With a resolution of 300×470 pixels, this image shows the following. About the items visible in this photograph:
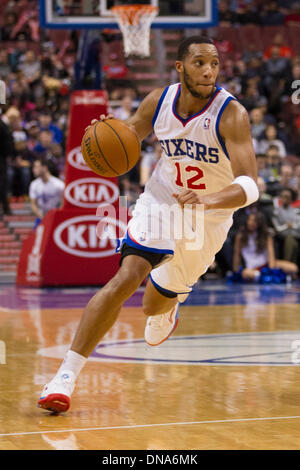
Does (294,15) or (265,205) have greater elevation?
(294,15)

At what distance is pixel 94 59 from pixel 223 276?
158 inches

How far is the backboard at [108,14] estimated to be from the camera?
11602mm

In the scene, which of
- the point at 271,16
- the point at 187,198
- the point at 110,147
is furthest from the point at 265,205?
the point at 271,16

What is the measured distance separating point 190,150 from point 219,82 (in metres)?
14.0

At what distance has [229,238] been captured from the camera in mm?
13875

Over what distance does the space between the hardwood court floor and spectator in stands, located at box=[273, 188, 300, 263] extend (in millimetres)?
4423

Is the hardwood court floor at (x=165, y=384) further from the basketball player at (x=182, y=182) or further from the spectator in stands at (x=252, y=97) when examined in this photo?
the spectator in stands at (x=252, y=97)

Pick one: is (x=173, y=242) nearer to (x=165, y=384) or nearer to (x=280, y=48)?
(x=165, y=384)

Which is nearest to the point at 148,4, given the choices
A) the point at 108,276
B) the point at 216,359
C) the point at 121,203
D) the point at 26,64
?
the point at 121,203

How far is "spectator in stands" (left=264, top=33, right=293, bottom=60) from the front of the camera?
21.2m

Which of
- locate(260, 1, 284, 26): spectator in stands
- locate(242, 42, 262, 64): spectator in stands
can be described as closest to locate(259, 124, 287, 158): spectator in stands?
locate(242, 42, 262, 64): spectator in stands

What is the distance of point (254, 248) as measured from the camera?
44.0ft
